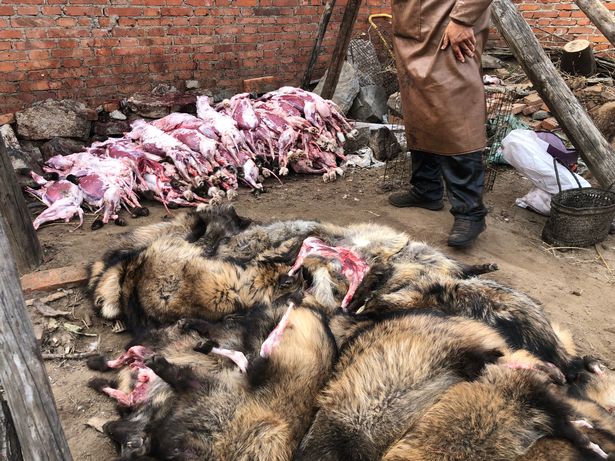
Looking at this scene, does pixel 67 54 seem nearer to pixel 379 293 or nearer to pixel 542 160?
pixel 379 293

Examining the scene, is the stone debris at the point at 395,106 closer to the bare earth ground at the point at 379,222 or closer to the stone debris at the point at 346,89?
the stone debris at the point at 346,89

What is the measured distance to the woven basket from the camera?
4383mm

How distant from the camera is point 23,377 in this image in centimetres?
143

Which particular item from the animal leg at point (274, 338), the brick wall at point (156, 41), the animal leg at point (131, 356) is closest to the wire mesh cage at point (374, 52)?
the brick wall at point (156, 41)

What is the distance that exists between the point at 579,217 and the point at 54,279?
447cm

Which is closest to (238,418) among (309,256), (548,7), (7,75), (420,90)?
(309,256)

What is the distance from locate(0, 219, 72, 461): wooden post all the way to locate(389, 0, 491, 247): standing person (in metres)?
3.49

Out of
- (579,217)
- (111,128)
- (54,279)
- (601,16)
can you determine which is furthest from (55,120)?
(601,16)

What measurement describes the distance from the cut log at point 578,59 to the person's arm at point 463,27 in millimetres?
4749

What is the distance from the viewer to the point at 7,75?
→ 544 centimetres

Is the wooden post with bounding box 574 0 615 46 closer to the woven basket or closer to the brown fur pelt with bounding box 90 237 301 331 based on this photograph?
the woven basket

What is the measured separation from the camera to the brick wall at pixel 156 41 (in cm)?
552

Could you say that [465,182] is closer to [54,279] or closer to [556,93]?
[556,93]

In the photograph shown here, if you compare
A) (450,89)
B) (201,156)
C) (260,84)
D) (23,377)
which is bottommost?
(201,156)
